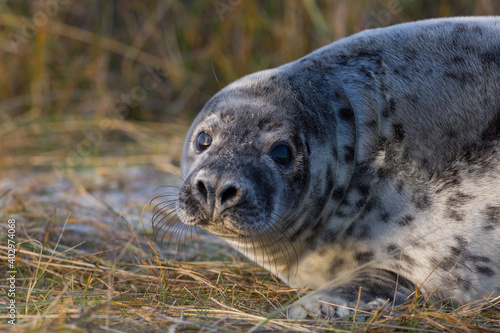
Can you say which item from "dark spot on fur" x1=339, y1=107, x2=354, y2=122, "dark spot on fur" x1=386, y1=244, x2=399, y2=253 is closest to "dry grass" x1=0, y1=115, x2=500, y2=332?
"dark spot on fur" x1=386, y1=244, x2=399, y2=253

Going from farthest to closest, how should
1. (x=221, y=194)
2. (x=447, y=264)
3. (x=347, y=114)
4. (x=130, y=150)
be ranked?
(x=130, y=150) < (x=347, y=114) < (x=447, y=264) < (x=221, y=194)

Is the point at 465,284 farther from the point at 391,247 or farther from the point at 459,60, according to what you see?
Answer: the point at 459,60

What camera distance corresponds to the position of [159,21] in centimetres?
727

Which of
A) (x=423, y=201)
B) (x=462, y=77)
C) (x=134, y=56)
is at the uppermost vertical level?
(x=134, y=56)

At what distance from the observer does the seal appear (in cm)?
251

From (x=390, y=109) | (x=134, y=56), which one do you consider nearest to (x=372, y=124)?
(x=390, y=109)

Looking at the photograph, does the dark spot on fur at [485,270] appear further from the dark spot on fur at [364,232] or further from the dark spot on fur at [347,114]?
the dark spot on fur at [347,114]

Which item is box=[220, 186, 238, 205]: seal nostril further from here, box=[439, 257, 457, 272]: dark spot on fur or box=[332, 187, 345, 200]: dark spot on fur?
box=[439, 257, 457, 272]: dark spot on fur

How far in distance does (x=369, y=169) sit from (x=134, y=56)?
4870 millimetres

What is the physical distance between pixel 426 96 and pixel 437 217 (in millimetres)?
510

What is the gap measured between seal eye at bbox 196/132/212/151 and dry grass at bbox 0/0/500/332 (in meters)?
0.47

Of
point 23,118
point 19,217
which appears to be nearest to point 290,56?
point 23,118

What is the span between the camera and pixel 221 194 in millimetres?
2436

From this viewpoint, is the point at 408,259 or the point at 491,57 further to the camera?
the point at 491,57
